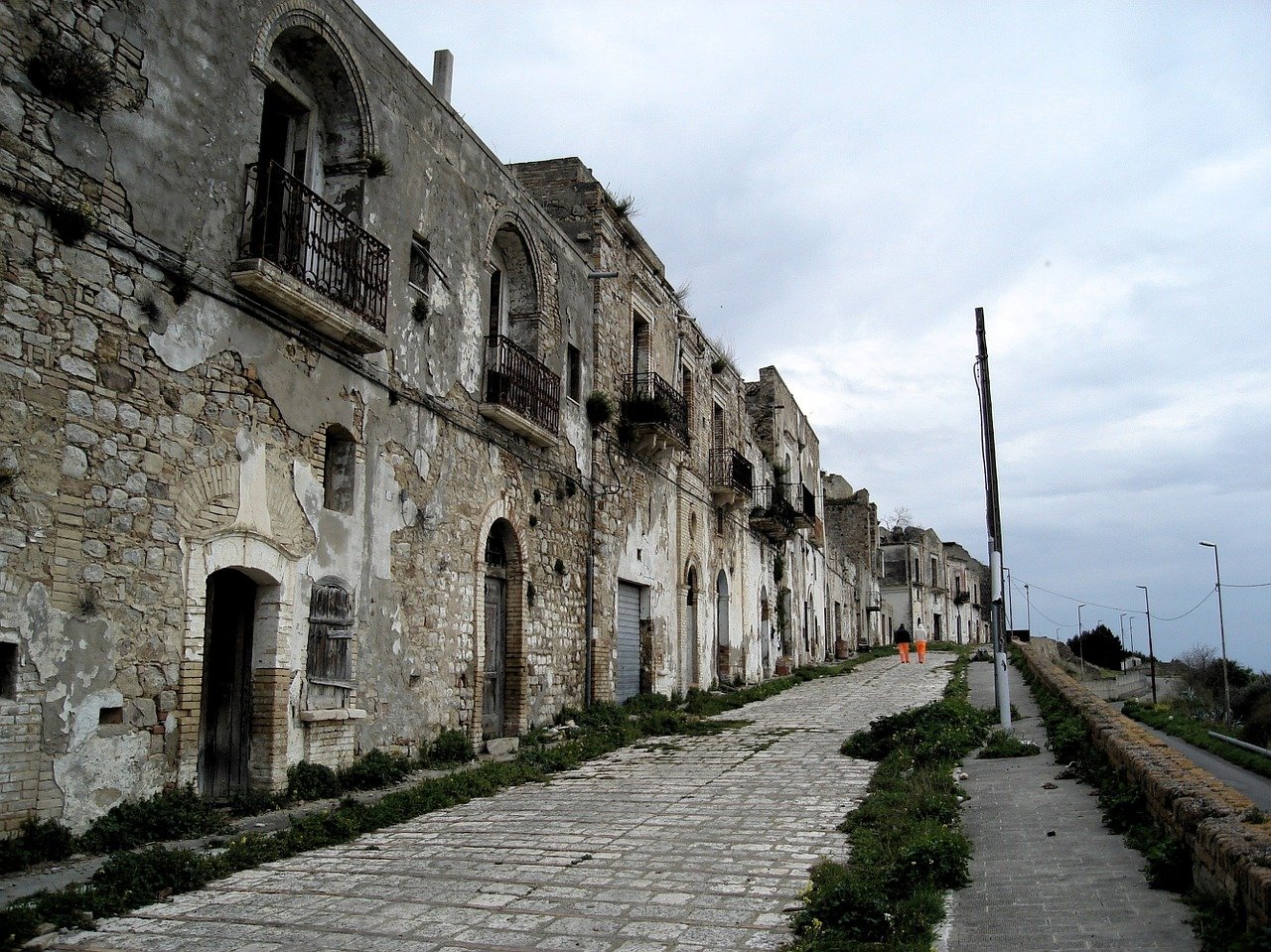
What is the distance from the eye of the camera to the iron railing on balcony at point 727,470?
2419 centimetres

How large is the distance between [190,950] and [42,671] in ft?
8.49

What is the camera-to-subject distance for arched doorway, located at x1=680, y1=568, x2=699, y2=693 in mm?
→ 21647

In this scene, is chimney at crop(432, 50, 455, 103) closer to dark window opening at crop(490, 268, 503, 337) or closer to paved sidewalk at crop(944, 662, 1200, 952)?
dark window opening at crop(490, 268, 503, 337)

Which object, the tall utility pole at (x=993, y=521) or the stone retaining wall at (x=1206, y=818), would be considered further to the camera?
the tall utility pole at (x=993, y=521)

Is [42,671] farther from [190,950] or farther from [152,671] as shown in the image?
[190,950]

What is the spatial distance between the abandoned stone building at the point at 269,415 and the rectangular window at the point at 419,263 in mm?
32

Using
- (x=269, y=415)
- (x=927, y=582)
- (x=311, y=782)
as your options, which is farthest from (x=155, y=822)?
(x=927, y=582)

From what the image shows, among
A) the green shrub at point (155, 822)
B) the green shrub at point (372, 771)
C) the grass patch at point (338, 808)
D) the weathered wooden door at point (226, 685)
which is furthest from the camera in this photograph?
the green shrub at point (372, 771)

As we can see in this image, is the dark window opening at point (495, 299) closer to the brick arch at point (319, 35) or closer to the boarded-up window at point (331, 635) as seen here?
the brick arch at point (319, 35)

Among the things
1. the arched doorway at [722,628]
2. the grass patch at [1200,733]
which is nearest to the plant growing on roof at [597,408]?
the arched doorway at [722,628]

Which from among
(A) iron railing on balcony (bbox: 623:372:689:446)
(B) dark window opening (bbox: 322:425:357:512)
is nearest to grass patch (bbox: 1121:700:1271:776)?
(A) iron railing on balcony (bbox: 623:372:689:446)

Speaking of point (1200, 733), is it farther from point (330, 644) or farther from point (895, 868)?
point (330, 644)

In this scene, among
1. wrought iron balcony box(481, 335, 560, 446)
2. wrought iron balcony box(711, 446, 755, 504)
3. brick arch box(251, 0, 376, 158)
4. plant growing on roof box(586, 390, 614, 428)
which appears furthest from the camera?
wrought iron balcony box(711, 446, 755, 504)

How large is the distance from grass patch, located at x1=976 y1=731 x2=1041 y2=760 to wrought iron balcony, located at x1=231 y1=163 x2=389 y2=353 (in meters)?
8.10
